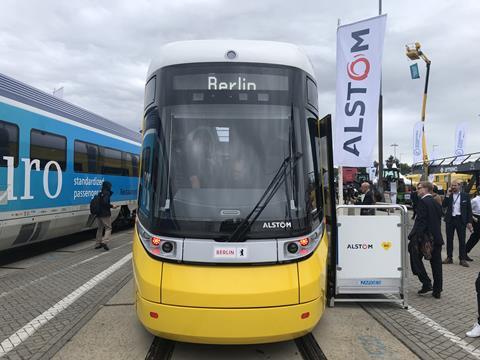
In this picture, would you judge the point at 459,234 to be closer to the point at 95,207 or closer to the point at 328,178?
the point at 328,178

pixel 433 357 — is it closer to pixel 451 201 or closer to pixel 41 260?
pixel 451 201

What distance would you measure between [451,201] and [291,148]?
663 cm

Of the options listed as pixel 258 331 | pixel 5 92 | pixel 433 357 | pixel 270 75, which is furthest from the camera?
pixel 5 92

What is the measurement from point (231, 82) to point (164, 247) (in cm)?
176

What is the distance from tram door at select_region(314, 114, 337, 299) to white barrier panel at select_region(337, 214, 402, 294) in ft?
0.39

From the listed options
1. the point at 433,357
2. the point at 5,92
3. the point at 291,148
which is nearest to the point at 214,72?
the point at 291,148

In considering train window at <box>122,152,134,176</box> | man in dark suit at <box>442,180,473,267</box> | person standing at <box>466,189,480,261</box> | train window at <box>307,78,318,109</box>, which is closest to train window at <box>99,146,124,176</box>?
train window at <box>122,152,134,176</box>

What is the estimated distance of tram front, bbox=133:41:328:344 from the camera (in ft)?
12.3

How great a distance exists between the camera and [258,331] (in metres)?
3.71

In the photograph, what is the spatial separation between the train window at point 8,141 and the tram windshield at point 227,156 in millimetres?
4733

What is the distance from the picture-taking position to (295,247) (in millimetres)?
4035

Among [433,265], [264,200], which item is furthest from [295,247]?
[433,265]

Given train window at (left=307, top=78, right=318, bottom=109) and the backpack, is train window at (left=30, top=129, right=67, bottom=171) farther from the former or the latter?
train window at (left=307, top=78, right=318, bottom=109)

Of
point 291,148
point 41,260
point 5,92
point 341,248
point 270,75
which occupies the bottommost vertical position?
point 41,260
